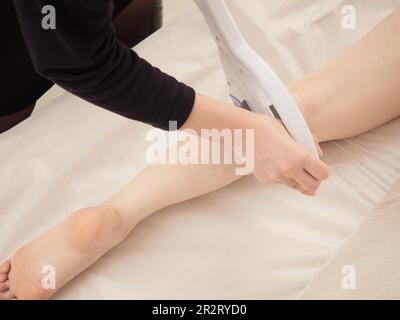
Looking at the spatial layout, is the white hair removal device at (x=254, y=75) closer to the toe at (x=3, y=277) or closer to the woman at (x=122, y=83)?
the woman at (x=122, y=83)

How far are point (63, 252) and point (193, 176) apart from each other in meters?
0.26

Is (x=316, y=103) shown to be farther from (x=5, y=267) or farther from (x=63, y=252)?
(x=5, y=267)

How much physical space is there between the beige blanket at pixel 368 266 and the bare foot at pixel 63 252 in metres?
0.35

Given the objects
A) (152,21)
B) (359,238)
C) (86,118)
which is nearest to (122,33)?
(152,21)

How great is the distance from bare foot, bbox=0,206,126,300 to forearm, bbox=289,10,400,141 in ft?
1.32

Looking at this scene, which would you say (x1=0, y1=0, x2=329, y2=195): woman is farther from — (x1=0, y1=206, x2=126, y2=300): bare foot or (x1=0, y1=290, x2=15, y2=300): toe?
(x1=0, y1=290, x2=15, y2=300): toe

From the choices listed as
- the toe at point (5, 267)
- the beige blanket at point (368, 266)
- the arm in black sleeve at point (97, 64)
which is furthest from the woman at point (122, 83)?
the toe at point (5, 267)

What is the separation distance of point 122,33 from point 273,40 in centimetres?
34

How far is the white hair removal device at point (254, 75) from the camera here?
28.7 inches

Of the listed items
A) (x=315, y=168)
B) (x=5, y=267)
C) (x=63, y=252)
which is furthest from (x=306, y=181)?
(x=5, y=267)

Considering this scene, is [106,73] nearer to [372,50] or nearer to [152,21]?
[372,50]

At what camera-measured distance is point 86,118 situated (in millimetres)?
1104

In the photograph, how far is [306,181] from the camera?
0.78 m

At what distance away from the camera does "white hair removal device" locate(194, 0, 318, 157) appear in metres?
0.73
